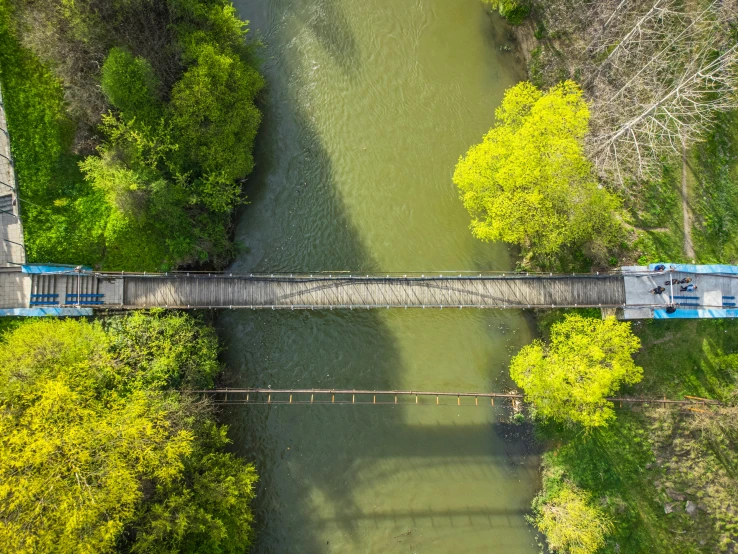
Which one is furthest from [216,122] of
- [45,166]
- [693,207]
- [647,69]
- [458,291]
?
[693,207]

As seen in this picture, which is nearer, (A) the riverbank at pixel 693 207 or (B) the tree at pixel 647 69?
(B) the tree at pixel 647 69

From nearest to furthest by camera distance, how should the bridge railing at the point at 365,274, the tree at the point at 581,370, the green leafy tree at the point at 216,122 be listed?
1. the tree at the point at 581,370
2. the green leafy tree at the point at 216,122
3. the bridge railing at the point at 365,274

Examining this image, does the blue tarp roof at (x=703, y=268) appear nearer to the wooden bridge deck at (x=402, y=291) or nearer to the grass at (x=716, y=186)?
the grass at (x=716, y=186)

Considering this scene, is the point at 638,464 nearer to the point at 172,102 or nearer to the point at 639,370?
the point at 639,370

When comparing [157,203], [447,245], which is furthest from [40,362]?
[447,245]

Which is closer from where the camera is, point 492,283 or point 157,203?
point 157,203

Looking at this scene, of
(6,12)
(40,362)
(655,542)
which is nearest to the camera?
(40,362)

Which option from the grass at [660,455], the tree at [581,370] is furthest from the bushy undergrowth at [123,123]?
the grass at [660,455]

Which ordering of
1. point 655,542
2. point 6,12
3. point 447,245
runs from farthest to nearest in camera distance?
point 447,245 → point 655,542 → point 6,12
